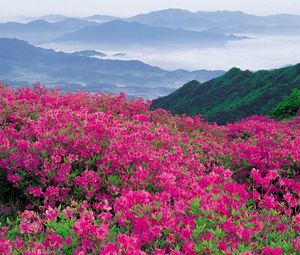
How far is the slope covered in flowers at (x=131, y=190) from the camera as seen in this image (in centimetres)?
442

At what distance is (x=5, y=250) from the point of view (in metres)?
4.16

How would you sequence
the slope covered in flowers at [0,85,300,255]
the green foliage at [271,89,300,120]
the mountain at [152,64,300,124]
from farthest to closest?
1. the mountain at [152,64,300,124]
2. the green foliage at [271,89,300,120]
3. the slope covered in flowers at [0,85,300,255]

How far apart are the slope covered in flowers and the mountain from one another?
58542 mm

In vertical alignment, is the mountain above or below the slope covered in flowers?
below

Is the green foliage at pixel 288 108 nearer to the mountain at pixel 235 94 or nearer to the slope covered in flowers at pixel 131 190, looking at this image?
the slope covered in flowers at pixel 131 190

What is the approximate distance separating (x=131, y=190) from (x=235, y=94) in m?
87.6

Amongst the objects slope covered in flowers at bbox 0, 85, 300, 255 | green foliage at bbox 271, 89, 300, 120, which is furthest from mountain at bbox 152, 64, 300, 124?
slope covered in flowers at bbox 0, 85, 300, 255

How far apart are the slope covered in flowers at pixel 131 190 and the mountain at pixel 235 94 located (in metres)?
58.5

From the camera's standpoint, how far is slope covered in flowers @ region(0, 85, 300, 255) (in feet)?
14.5

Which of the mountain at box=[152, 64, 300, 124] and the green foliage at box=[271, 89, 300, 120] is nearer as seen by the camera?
the green foliage at box=[271, 89, 300, 120]

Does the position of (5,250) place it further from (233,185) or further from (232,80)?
(232,80)

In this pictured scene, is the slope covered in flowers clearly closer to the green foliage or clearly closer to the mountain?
the green foliage

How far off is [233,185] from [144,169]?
4.00 feet

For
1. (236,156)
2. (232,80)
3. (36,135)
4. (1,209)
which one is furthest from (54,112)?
(232,80)
